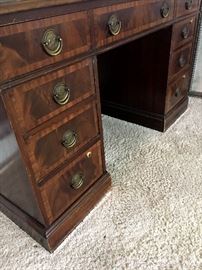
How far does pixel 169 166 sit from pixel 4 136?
827 millimetres

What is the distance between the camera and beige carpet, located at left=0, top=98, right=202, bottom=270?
0.86 m

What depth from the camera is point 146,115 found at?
1.51 meters

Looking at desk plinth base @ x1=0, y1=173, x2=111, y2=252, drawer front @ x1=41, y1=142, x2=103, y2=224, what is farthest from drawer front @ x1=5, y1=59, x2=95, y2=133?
desk plinth base @ x1=0, y1=173, x2=111, y2=252

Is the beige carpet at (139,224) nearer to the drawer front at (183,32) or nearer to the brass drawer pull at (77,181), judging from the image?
the brass drawer pull at (77,181)

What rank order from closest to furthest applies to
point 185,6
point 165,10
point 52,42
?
point 52,42, point 165,10, point 185,6

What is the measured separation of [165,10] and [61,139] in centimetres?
73

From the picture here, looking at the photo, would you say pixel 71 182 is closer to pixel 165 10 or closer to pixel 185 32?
pixel 165 10

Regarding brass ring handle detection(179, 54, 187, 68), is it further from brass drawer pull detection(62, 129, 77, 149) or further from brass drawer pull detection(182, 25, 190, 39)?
brass drawer pull detection(62, 129, 77, 149)

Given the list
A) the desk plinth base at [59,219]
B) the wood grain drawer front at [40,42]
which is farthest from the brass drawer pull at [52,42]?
the desk plinth base at [59,219]

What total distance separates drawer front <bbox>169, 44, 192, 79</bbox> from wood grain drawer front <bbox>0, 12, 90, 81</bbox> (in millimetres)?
722

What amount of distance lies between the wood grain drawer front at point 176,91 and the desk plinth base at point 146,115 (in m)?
0.04

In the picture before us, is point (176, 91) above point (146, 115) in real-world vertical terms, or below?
→ above

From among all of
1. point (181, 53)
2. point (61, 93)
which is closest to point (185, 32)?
point (181, 53)

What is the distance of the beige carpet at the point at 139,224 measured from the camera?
0.86 m
